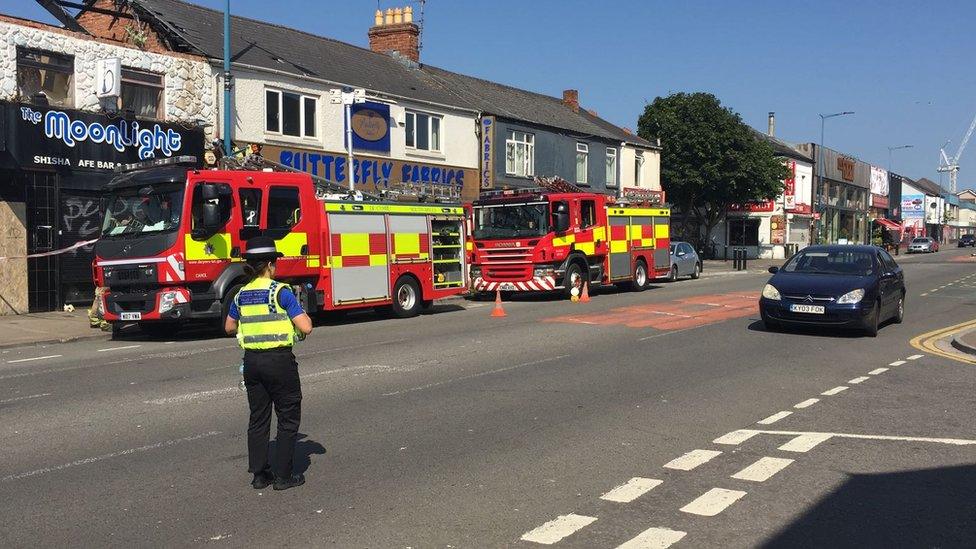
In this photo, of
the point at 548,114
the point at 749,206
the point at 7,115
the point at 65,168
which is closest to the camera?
the point at 7,115

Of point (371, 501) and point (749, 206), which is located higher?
point (749, 206)

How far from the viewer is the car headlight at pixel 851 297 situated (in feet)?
44.1

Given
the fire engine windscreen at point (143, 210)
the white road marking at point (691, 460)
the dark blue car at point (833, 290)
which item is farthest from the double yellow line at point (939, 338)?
the fire engine windscreen at point (143, 210)

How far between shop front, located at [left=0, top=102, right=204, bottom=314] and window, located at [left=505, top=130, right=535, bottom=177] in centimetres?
1529

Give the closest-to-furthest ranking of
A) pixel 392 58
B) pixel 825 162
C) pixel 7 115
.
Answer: pixel 7 115 < pixel 392 58 < pixel 825 162

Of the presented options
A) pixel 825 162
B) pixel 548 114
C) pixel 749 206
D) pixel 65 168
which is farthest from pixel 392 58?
pixel 825 162

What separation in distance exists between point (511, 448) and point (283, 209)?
31.3 ft

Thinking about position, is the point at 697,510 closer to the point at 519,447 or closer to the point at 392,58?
the point at 519,447

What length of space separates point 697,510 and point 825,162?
231ft

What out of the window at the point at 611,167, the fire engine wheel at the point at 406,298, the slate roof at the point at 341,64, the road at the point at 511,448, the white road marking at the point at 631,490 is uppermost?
the slate roof at the point at 341,64

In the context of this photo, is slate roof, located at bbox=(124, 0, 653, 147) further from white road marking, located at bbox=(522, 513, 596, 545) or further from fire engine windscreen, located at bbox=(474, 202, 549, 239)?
Result: white road marking, located at bbox=(522, 513, 596, 545)

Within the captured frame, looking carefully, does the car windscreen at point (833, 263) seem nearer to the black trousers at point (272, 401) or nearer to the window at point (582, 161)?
the black trousers at point (272, 401)

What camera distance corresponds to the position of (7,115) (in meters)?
17.5

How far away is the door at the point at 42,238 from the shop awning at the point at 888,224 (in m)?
84.0
